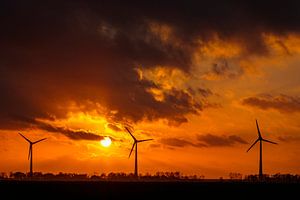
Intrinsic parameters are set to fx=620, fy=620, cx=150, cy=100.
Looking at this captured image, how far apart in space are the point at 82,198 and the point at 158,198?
13648mm

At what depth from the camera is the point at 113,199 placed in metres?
108

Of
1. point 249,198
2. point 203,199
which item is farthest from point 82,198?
point 249,198

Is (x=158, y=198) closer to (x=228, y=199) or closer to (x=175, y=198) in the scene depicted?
(x=175, y=198)

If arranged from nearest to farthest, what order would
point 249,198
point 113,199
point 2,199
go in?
point 2,199 < point 113,199 < point 249,198

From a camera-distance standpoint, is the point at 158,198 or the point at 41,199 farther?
the point at 158,198

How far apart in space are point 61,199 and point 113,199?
8936 millimetres

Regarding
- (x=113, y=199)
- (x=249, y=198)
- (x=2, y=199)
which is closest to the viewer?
(x=2, y=199)

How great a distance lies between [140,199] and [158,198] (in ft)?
16.2

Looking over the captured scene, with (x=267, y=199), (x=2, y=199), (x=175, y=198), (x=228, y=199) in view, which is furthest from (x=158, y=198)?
(x=2, y=199)

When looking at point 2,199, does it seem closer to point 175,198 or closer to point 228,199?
point 175,198

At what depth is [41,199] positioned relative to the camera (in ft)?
345

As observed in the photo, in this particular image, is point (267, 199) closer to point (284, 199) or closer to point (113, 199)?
point (284, 199)

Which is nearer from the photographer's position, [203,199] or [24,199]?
[24,199]

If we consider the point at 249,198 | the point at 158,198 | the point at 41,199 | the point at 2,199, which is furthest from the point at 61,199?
the point at 249,198
